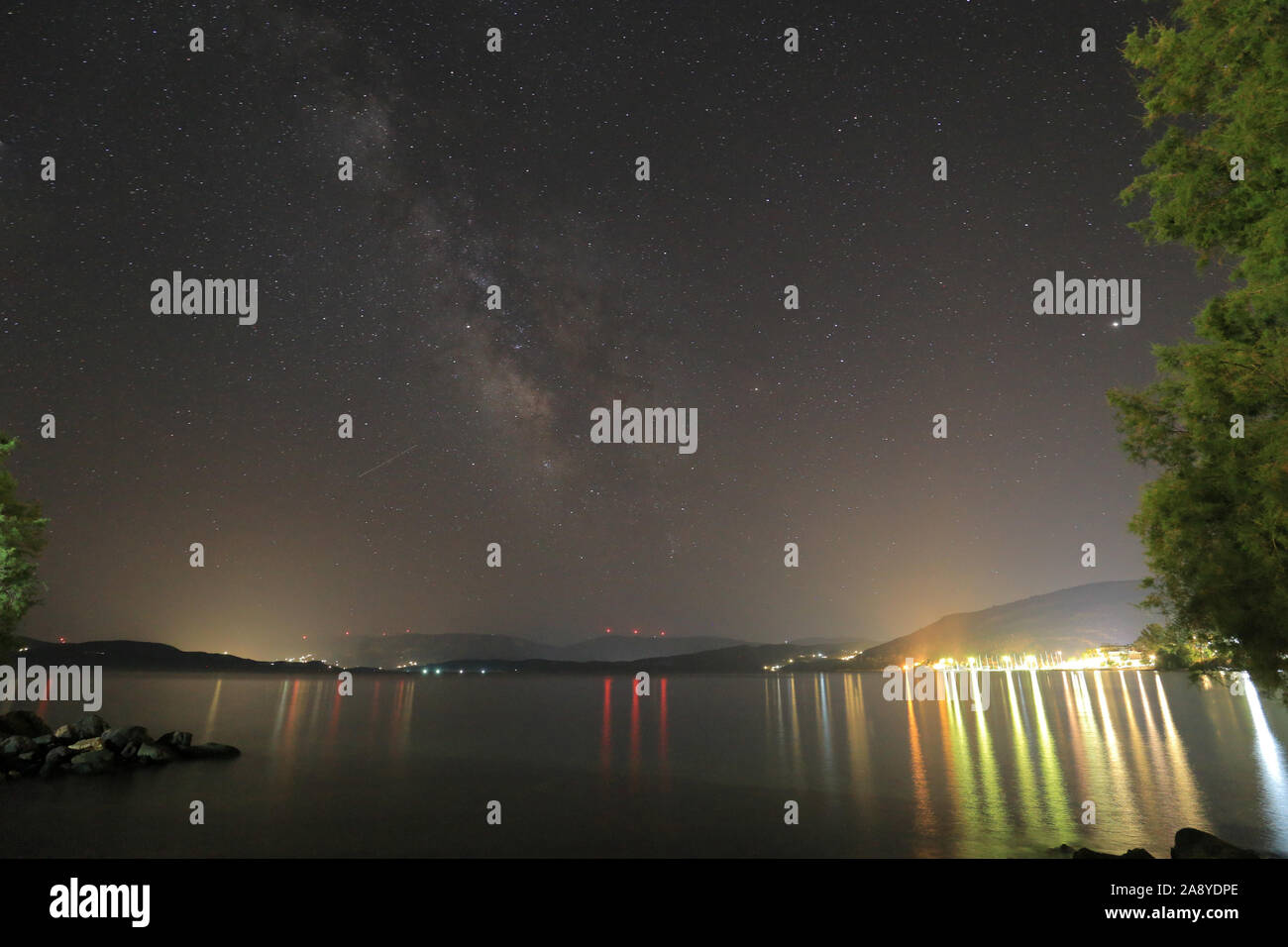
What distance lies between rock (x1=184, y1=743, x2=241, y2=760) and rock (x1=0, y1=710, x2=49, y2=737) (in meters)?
7.66

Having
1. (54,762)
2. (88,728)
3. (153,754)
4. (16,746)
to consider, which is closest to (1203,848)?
(153,754)

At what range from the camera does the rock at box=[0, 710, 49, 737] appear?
38.4 metres

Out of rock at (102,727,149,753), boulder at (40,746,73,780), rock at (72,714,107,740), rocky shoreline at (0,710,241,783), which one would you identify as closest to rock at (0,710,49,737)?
rocky shoreline at (0,710,241,783)

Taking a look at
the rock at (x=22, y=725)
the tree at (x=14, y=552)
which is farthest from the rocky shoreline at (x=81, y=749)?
the tree at (x=14, y=552)

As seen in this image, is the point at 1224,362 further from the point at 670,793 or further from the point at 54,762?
the point at 54,762

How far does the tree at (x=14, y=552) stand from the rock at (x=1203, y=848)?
131ft

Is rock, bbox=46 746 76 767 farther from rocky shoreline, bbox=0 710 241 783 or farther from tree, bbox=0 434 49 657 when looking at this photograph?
tree, bbox=0 434 49 657

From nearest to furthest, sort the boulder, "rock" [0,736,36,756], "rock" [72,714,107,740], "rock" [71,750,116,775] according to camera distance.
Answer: the boulder → "rock" [0,736,36,756] → "rock" [71,750,116,775] → "rock" [72,714,107,740]

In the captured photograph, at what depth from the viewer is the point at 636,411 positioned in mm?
25375

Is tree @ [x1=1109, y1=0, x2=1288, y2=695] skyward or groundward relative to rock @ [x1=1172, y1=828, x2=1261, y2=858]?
skyward

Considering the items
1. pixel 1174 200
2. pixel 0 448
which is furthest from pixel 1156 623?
pixel 0 448

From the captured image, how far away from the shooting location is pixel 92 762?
34188 millimetres

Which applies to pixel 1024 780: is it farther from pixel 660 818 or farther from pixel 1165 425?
pixel 1165 425
